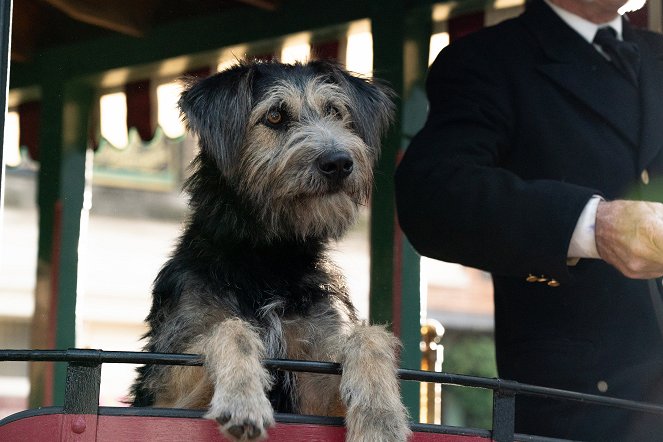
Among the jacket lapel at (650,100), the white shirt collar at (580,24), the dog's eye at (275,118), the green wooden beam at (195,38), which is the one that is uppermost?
the green wooden beam at (195,38)

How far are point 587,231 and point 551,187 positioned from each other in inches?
6.1

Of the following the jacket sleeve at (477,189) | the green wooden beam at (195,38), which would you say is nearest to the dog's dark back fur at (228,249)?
the jacket sleeve at (477,189)

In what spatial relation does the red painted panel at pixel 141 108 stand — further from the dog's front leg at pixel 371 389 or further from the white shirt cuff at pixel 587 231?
the dog's front leg at pixel 371 389

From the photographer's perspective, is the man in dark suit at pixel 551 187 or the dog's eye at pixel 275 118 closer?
the dog's eye at pixel 275 118

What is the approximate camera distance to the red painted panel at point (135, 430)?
2162 mm

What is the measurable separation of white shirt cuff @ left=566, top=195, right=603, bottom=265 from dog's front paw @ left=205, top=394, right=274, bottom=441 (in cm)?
109

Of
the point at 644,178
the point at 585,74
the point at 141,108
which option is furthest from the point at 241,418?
the point at 141,108

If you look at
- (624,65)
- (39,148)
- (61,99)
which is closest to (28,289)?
(39,148)

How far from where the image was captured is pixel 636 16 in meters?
4.10

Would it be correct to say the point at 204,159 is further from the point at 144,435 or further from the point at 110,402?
the point at 110,402

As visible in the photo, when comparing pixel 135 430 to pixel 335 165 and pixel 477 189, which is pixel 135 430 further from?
pixel 477 189

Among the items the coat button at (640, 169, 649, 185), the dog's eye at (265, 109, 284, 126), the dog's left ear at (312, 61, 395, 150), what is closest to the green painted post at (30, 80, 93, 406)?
the dog's left ear at (312, 61, 395, 150)

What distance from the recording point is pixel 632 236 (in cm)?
279

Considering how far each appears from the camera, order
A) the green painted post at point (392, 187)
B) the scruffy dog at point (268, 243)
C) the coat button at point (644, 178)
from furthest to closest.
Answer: the green painted post at point (392, 187) < the coat button at point (644, 178) < the scruffy dog at point (268, 243)
